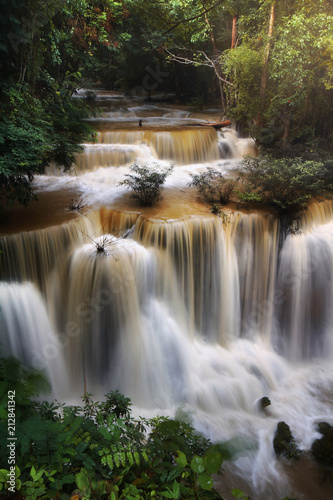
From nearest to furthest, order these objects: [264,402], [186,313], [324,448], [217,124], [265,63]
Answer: [324,448], [264,402], [186,313], [265,63], [217,124]

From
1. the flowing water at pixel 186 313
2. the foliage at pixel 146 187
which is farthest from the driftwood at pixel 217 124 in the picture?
the foliage at pixel 146 187

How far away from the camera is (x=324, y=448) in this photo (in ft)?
16.3

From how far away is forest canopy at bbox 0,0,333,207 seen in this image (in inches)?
217

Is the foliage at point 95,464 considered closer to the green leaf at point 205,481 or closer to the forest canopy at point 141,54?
the green leaf at point 205,481

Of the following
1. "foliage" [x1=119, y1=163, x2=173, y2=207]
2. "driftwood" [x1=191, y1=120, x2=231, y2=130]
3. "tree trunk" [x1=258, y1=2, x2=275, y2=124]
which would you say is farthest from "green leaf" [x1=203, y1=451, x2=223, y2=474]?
"driftwood" [x1=191, y1=120, x2=231, y2=130]

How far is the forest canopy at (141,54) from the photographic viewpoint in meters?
5.52

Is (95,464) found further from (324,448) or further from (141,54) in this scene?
(141,54)

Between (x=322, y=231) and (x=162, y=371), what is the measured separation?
498 centimetres

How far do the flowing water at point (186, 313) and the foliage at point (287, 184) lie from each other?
15.4 inches

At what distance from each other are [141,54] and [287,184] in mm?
14246

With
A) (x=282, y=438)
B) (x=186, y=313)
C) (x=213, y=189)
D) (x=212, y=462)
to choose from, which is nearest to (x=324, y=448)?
(x=282, y=438)

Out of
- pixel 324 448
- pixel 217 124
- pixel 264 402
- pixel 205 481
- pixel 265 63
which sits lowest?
pixel 324 448

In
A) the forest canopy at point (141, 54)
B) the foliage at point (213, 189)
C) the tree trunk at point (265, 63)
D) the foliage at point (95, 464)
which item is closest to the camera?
the foliage at point (95, 464)

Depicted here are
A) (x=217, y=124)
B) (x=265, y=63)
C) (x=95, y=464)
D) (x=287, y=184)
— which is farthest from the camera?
(x=217, y=124)
